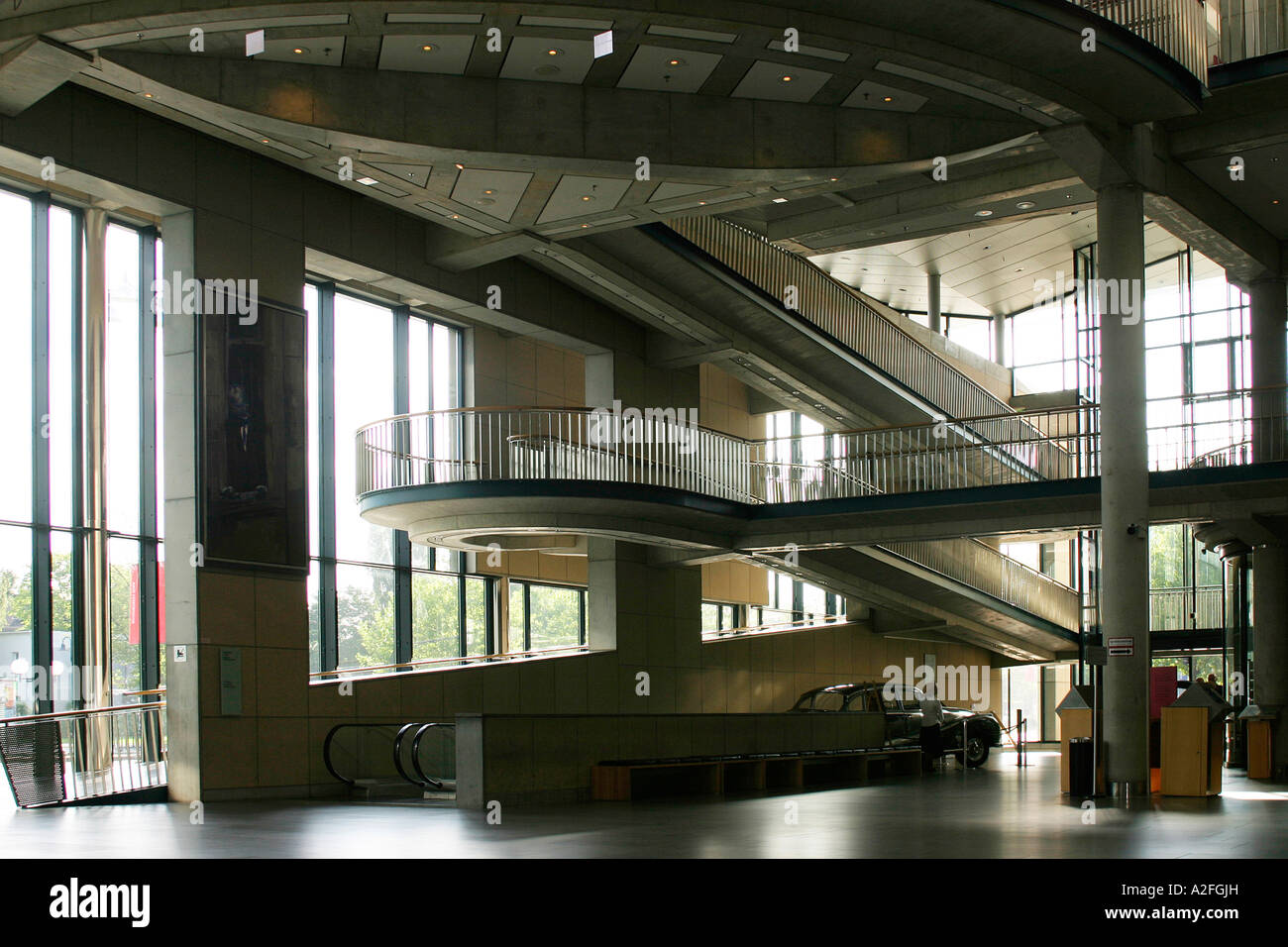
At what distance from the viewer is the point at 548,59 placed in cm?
1750

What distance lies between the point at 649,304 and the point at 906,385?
7.05 meters

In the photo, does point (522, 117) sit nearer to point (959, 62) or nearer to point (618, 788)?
point (959, 62)

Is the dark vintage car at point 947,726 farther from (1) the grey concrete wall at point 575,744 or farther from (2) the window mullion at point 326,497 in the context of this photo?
(2) the window mullion at point 326,497

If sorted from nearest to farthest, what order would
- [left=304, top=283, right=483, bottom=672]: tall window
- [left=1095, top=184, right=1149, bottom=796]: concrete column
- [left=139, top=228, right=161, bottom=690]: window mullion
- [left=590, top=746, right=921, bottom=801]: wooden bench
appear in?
[left=1095, top=184, right=1149, bottom=796]: concrete column → [left=590, top=746, right=921, bottom=801]: wooden bench → [left=139, top=228, right=161, bottom=690]: window mullion → [left=304, top=283, right=483, bottom=672]: tall window

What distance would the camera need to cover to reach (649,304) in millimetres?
27125

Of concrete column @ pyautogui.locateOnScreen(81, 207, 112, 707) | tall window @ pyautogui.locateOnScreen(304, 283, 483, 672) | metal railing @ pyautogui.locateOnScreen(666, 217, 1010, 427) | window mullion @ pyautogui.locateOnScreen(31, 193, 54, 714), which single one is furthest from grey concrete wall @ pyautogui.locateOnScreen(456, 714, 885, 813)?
metal railing @ pyautogui.locateOnScreen(666, 217, 1010, 427)

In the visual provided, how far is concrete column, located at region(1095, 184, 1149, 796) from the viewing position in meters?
18.7

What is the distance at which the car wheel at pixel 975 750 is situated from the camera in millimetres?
29469

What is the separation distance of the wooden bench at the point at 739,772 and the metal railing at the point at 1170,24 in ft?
42.7

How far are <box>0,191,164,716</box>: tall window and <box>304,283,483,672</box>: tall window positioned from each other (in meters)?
3.91

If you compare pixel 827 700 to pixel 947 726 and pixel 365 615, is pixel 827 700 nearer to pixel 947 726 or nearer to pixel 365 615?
pixel 947 726

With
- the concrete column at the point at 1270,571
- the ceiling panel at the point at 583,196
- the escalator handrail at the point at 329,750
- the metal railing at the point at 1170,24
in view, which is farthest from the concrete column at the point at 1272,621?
the escalator handrail at the point at 329,750

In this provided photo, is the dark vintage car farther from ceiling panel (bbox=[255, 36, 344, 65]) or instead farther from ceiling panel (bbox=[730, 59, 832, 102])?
ceiling panel (bbox=[255, 36, 344, 65])

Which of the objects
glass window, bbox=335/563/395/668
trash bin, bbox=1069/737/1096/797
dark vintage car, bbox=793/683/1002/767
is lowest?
dark vintage car, bbox=793/683/1002/767
